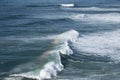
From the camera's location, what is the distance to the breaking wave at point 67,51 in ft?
50.5

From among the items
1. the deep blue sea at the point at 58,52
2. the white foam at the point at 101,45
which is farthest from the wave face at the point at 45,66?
the white foam at the point at 101,45

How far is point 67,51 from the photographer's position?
19.9m

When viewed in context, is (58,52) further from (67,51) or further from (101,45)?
(101,45)

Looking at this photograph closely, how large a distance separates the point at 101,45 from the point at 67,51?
298cm

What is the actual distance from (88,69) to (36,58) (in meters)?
3.23

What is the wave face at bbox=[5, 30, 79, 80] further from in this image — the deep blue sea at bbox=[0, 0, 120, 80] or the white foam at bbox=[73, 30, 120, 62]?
the white foam at bbox=[73, 30, 120, 62]

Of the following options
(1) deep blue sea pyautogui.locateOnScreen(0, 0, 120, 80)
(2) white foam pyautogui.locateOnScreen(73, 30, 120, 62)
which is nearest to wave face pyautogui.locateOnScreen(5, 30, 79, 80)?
(1) deep blue sea pyautogui.locateOnScreen(0, 0, 120, 80)

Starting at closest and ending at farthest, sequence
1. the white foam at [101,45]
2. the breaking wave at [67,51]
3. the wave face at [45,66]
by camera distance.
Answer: the wave face at [45,66], the breaking wave at [67,51], the white foam at [101,45]

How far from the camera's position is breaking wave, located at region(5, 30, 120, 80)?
50.5ft

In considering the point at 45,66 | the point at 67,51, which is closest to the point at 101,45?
the point at 67,51

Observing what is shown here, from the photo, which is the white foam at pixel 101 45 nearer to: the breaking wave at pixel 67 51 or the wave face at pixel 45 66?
the breaking wave at pixel 67 51

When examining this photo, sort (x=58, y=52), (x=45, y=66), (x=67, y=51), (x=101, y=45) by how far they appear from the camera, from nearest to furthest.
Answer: (x=45, y=66) < (x=58, y=52) < (x=67, y=51) < (x=101, y=45)

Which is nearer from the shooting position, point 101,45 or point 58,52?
point 58,52

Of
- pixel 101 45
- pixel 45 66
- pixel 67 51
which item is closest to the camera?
pixel 45 66
